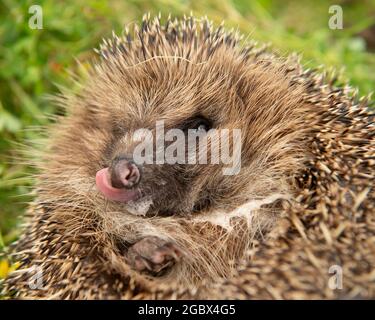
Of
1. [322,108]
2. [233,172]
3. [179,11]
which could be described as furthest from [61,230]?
[179,11]

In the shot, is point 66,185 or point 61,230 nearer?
point 61,230

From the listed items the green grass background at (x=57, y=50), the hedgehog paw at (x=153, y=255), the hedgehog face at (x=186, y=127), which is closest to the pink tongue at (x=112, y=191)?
the hedgehog face at (x=186, y=127)

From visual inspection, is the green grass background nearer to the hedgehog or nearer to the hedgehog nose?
the hedgehog

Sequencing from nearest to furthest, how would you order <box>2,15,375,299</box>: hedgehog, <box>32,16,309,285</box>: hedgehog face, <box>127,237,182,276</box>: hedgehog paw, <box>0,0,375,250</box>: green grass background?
<box>2,15,375,299</box>: hedgehog → <box>127,237,182,276</box>: hedgehog paw → <box>32,16,309,285</box>: hedgehog face → <box>0,0,375,250</box>: green grass background

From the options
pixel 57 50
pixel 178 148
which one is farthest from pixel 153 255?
pixel 57 50

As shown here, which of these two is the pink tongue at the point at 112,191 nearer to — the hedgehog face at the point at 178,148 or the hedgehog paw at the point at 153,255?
the hedgehog face at the point at 178,148

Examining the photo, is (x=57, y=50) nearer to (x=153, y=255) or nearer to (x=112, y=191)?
(x=112, y=191)

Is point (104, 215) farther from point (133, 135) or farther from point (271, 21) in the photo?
point (271, 21)

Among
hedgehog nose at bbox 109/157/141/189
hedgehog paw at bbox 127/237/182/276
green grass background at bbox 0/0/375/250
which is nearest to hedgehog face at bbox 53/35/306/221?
hedgehog nose at bbox 109/157/141/189

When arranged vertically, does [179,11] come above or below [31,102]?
above
